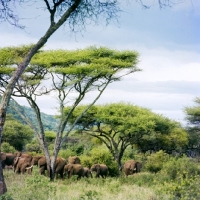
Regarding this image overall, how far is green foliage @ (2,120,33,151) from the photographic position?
3816 cm

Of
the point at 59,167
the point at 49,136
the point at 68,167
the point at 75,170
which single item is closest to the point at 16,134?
the point at 49,136

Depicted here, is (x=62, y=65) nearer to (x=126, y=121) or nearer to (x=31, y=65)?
(x=31, y=65)

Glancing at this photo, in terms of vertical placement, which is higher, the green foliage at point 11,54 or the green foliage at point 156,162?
the green foliage at point 11,54

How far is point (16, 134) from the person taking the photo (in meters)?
39.2

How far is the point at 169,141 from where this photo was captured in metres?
32.0

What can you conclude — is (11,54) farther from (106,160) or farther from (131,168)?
(131,168)

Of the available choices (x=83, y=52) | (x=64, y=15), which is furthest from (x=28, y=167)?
(x=64, y=15)

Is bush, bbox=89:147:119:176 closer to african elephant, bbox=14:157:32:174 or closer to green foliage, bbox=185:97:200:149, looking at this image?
african elephant, bbox=14:157:32:174

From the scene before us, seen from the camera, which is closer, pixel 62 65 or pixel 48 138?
pixel 62 65

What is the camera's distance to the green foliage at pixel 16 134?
125ft

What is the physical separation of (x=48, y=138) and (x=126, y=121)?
84.4 ft

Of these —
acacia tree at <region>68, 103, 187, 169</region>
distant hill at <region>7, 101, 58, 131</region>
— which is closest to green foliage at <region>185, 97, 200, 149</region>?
acacia tree at <region>68, 103, 187, 169</region>

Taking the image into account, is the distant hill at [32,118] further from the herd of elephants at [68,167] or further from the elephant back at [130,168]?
the herd of elephants at [68,167]

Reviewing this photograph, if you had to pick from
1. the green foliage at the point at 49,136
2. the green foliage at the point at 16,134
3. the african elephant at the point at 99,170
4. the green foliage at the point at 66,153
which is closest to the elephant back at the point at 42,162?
the african elephant at the point at 99,170
